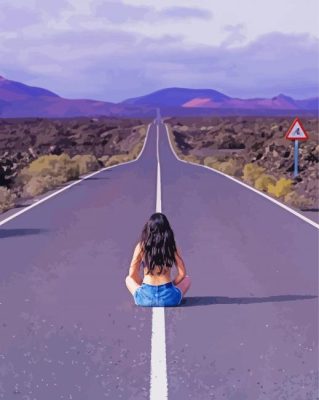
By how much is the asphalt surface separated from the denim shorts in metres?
0.09

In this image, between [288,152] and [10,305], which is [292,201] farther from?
[288,152]

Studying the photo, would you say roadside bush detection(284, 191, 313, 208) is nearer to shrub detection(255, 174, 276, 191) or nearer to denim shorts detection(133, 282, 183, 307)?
shrub detection(255, 174, 276, 191)

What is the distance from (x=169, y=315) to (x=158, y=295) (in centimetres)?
37

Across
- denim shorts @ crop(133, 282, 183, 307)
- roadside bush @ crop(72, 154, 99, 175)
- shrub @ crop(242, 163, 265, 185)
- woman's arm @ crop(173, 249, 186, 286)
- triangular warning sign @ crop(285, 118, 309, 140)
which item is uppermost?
triangular warning sign @ crop(285, 118, 309, 140)

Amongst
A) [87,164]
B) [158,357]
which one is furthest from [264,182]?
[158,357]

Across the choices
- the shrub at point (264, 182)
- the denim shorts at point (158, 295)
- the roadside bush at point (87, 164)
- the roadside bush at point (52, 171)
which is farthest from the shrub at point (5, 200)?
the roadside bush at point (87, 164)

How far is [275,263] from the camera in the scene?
12.1m

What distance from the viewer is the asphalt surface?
6.61m

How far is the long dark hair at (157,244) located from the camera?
352 inches

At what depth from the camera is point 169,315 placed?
8.80 m

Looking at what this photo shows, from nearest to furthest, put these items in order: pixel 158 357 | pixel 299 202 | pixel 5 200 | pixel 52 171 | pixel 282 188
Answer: pixel 158 357, pixel 299 202, pixel 5 200, pixel 282 188, pixel 52 171

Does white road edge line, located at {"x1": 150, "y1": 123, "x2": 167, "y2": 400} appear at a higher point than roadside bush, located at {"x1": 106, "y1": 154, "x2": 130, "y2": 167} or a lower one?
lower

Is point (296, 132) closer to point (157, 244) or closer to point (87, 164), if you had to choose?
point (87, 164)

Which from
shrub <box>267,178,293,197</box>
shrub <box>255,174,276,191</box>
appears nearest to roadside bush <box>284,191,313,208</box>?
shrub <box>267,178,293,197</box>
